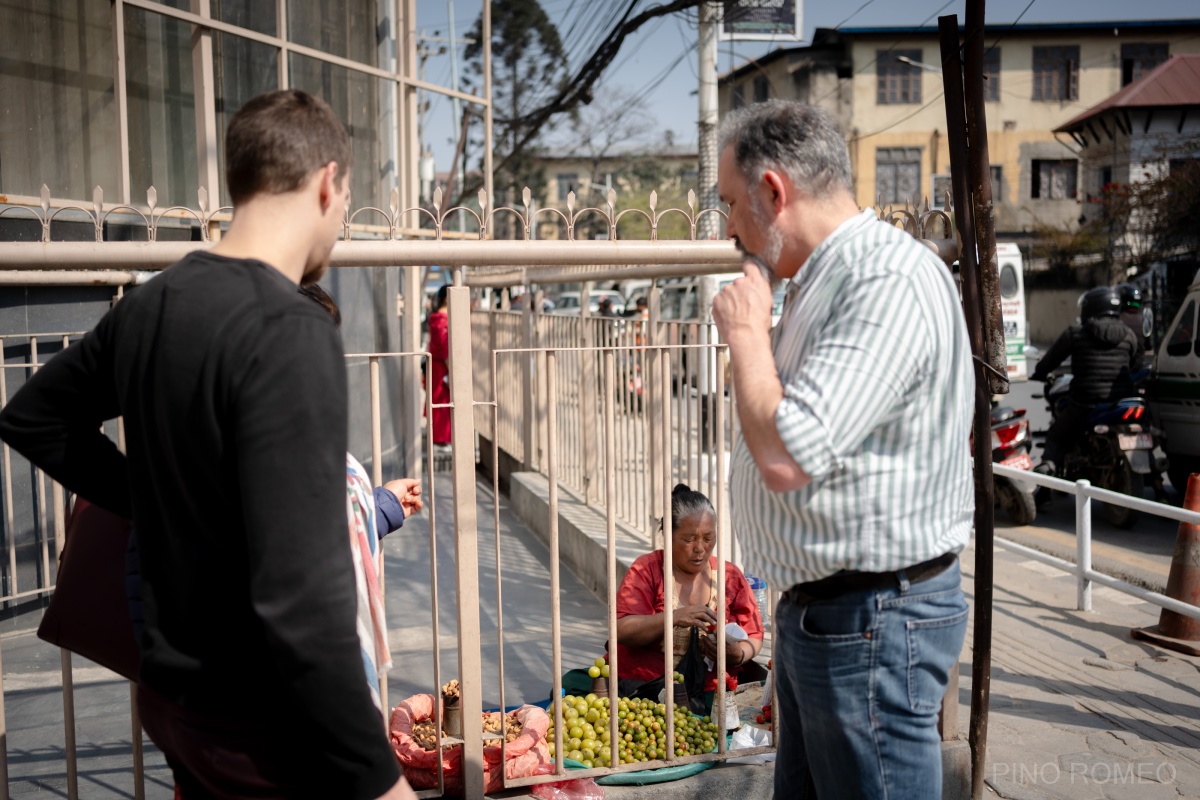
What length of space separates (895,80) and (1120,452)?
127ft

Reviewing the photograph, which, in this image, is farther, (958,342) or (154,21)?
(154,21)

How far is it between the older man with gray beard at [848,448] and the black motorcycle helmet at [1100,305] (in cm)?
766

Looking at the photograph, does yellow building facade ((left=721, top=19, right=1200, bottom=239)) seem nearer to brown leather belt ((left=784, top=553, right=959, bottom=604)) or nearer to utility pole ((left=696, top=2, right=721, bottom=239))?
utility pole ((left=696, top=2, right=721, bottom=239))

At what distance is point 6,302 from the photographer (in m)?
5.60

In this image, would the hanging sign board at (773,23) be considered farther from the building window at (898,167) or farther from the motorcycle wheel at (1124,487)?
the building window at (898,167)

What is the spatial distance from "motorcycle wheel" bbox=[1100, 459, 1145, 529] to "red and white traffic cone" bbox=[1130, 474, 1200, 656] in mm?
2872

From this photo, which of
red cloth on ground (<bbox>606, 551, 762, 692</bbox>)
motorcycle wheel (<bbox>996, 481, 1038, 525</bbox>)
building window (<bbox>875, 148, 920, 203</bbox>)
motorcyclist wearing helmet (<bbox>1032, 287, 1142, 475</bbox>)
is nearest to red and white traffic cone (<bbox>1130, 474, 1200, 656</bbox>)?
red cloth on ground (<bbox>606, 551, 762, 692</bbox>)

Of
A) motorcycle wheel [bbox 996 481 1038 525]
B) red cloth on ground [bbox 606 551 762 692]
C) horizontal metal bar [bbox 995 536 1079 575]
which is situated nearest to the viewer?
red cloth on ground [bbox 606 551 762 692]

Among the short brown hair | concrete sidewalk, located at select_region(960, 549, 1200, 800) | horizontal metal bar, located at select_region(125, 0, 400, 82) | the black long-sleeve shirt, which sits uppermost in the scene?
horizontal metal bar, located at select_region(125, 0, 400, 82)

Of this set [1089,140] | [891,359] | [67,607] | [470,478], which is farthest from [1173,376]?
[1089,140]

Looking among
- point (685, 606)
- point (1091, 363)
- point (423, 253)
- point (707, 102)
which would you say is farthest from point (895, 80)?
point (423, 253)

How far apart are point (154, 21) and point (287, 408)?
6.40 m

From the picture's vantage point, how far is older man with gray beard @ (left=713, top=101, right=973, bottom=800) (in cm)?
191

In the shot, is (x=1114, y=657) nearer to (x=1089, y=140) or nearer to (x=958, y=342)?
(x=958, y=342)
